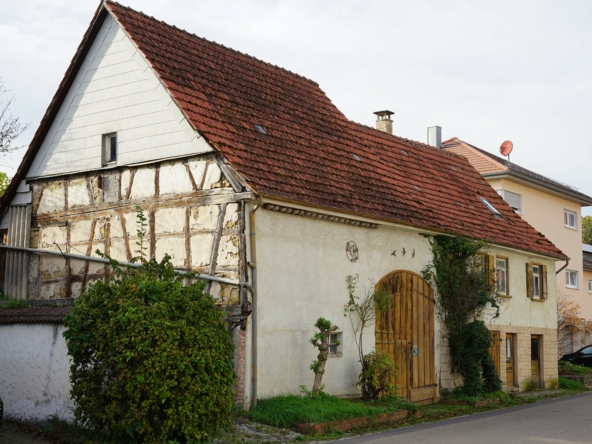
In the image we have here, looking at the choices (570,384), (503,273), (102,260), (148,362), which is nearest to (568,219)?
(570,384)

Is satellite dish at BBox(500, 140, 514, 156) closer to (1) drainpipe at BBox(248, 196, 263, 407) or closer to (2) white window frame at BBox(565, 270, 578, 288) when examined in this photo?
(2) white window frame at BBox(565, 270, 578, 288)

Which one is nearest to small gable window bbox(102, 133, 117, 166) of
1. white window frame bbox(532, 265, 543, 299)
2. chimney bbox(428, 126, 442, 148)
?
white window frame bbox(532, 265, 543, 299)

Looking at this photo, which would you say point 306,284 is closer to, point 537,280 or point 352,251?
point 352,251

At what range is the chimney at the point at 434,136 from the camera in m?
34.2

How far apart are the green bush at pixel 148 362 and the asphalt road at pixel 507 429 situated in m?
3.08

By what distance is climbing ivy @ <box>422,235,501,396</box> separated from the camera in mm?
20969

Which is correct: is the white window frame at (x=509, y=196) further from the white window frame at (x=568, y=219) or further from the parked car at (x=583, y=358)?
the parked car at (x=583, y=358)

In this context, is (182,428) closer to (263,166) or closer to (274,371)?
(274,371)

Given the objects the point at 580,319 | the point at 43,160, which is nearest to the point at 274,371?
the point at 43,160

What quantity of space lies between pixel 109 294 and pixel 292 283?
485 cm

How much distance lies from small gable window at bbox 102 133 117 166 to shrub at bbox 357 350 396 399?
289 inches

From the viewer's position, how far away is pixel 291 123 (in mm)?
19609

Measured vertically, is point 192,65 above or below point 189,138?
above

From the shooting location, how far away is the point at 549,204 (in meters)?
38.5
